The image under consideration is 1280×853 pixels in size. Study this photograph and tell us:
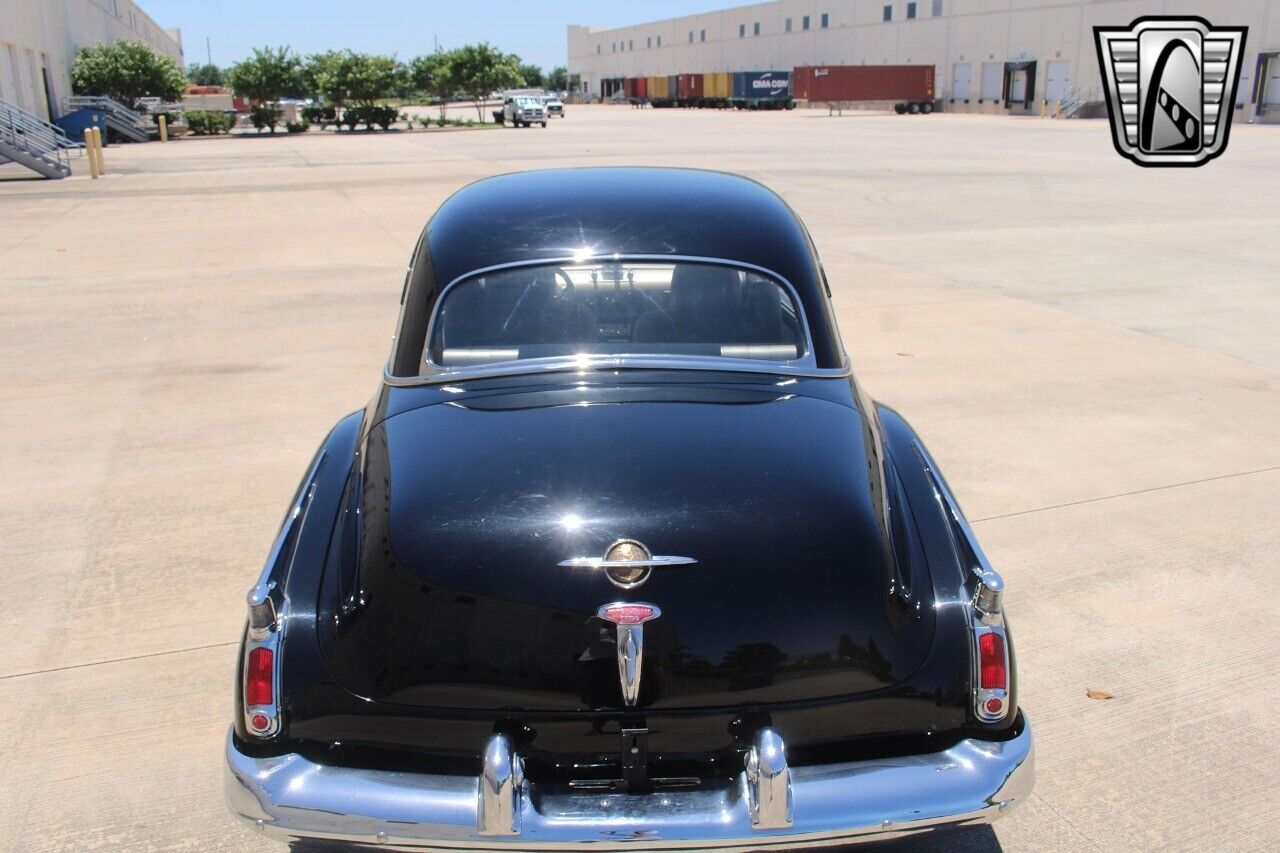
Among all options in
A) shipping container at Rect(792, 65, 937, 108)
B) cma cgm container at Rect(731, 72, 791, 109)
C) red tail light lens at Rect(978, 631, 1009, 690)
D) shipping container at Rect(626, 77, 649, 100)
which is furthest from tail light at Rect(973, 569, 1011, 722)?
shipping container at Rect(626, 77, 649, 100)

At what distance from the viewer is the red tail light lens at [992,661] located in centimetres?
260

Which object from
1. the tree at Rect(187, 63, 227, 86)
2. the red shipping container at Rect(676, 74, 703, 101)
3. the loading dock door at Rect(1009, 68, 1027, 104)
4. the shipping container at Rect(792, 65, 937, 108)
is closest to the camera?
the loading dock door at Rect(1009, 68, 1027, 104)

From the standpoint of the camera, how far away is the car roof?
11.8 feet

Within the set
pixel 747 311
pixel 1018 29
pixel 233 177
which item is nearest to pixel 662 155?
pixel 233 177

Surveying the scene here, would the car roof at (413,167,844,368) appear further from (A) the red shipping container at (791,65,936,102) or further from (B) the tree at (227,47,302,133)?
(A) the red shipping container at (791,65,936,102)

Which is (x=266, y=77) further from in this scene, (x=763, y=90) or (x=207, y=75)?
(x=207, y=75)

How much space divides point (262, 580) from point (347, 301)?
786 cm

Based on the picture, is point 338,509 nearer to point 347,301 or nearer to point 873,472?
point 873,472

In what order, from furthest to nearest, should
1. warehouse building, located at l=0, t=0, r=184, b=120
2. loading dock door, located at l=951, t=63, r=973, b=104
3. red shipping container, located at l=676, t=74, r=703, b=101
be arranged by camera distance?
1. red shipping container, located at l=676, t=74, r=703, b=101
2. loading dock door, located at l=951, t=63, r=973, b=104
3. warehouse building, located at l=0, t=0, r=184, b=120

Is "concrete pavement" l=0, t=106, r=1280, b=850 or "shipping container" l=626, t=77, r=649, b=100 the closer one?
"concrete pavement" l=0, t=106, r=1280, b=850

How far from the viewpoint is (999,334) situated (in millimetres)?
8688

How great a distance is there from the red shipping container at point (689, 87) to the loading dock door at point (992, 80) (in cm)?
3004

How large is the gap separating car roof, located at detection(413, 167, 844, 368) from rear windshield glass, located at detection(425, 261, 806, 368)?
0.06 meters

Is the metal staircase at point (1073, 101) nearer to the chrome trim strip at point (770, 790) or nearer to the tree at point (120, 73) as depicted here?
the tree at point (120, 73)
